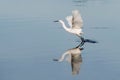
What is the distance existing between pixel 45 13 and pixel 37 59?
7.44 metres

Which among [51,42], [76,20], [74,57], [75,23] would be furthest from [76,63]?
[75,23]

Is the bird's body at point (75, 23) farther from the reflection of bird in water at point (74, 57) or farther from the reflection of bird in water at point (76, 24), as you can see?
the reflection of bird in water at point (74, 57)

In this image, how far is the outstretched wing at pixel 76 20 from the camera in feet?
47.5

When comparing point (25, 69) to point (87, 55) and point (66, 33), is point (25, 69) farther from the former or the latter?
point (66, 33)

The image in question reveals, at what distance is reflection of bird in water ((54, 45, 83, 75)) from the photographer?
12039 mm

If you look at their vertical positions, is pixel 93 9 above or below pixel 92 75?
below

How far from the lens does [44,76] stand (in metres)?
11.1

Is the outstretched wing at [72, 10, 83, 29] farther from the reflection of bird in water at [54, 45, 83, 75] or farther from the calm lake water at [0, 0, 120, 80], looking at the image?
the reflection of bird in water at [54, 45, 83, 75]

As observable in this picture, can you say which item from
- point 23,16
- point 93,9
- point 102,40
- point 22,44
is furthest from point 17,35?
point 93,9

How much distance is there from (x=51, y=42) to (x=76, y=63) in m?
2.23

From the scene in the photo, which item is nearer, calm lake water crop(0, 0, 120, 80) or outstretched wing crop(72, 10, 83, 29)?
calm lake water crop(0, 0, 120, 80)

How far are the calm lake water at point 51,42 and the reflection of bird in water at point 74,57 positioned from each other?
0.28ft

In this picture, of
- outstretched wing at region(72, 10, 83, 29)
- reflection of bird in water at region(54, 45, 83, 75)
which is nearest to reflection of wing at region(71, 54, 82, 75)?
reflection of bird in water at region(54, 45, 83, 75)

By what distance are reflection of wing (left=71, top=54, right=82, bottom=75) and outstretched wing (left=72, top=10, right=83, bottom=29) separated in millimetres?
1527
